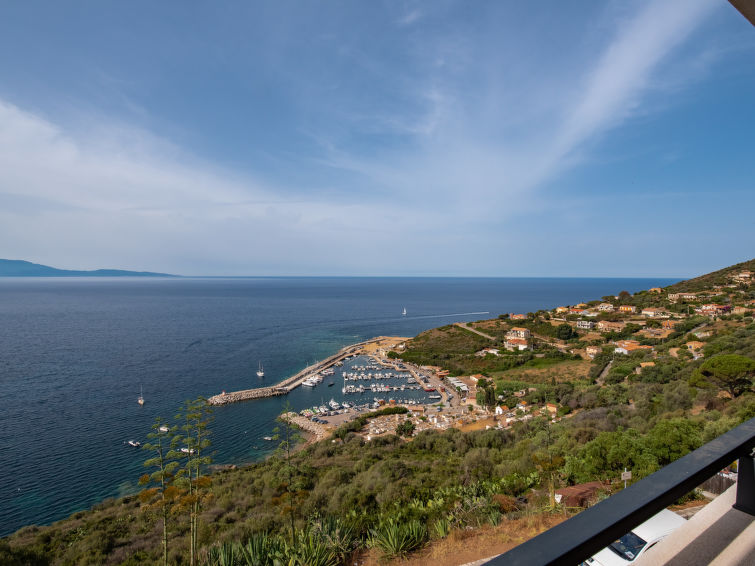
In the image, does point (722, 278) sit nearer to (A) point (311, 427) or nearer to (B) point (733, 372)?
(B) point (733, 372)

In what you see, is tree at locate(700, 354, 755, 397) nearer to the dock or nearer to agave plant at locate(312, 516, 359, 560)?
agave plant at locate(312, 516, 359, 560)

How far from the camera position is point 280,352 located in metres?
35.9

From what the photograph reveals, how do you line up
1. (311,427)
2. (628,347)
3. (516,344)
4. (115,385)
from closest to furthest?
1. (311,427)
2. (115,385)
3. (628,347)
4. (516,344)

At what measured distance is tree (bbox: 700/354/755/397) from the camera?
9422 mm

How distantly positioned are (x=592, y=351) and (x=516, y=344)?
663 cm

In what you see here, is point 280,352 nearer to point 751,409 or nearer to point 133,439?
point 133,439

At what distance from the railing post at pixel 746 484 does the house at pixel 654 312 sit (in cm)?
4165

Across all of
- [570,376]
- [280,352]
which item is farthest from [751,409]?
[280,352]

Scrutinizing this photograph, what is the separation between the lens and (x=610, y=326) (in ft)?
112

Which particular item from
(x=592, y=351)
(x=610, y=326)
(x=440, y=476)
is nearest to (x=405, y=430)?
(x=440, y=476)

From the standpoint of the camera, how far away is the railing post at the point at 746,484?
1049 mm

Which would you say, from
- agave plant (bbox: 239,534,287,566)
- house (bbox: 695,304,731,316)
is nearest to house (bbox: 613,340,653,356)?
house (bbox: 695,304,731,316)

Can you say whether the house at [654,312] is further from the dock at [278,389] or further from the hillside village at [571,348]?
the dock at [278,389]

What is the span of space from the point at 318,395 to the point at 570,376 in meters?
17.0
